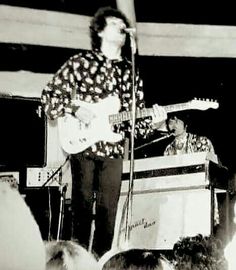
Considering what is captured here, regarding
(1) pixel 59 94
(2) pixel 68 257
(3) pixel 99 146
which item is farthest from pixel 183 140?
(2) pixel 68 257

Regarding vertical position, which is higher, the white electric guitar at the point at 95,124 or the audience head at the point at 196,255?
the white electric guitar at the point at 95,124

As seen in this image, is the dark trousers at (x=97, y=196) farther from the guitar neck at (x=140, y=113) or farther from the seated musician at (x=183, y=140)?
the seated musician at (x=183, y=140)

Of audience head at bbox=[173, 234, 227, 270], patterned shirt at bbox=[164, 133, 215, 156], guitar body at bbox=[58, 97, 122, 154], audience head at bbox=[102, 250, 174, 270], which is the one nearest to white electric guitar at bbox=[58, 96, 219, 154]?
guitar body at bbox=[58, 97, 122, 154]

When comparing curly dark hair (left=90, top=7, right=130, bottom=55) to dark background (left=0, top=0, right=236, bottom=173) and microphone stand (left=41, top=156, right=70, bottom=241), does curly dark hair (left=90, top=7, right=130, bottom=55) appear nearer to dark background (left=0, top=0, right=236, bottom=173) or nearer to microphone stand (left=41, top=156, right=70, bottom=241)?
dark background (left=0, top=0, right=236, bottom=173)

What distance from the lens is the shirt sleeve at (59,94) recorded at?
242 centimetres

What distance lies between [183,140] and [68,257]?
0.85 metres

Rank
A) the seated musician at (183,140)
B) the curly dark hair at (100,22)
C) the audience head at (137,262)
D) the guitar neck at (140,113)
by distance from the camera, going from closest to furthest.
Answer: the audience head at (137,262) → the guitar neck at (140,113) → the curly dark hair at (100,22) → the seated musician at (183,140)

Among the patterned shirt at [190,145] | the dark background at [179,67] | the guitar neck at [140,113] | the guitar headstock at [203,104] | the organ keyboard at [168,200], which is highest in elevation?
the dark background at [179,67]

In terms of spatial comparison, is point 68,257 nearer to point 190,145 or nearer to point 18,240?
point 18,240

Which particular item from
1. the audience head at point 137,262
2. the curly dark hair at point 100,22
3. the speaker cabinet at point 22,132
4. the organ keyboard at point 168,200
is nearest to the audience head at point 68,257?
the organ keyboard at point 168,200

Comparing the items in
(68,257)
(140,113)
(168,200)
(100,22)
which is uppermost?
(100,22)

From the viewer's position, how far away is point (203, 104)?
249 centimetres

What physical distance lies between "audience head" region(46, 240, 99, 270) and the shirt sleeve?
0.50 metres

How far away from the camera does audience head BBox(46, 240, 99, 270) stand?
231 cm
